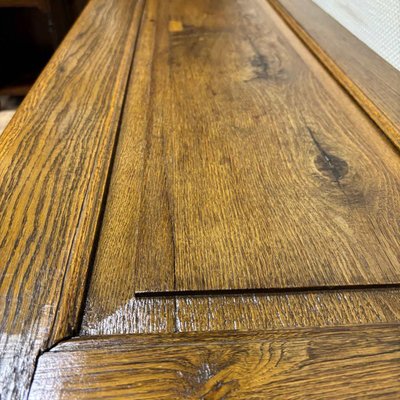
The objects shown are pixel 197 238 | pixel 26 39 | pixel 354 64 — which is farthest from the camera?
pixel 26 39

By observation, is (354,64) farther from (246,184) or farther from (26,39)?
(26,39)

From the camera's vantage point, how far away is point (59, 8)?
1.90 m

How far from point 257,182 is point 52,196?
174 millimetres

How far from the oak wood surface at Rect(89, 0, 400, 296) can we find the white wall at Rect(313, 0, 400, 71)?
0.10 m

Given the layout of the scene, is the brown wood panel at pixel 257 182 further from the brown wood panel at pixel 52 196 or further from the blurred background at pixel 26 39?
the blurred background at pixel 26 39

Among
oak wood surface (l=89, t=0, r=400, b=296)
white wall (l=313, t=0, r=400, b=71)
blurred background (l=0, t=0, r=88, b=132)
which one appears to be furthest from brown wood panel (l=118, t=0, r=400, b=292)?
blurred background (l=0, t=0, r=88, b=132)

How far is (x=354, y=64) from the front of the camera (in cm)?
67

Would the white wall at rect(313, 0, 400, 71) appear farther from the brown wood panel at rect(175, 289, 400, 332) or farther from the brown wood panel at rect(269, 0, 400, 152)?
the brown wood panel at rect(175, 289, 400, 332)

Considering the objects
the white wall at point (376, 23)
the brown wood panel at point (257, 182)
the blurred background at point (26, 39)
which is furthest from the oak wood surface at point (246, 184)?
the blurred background at point (26, 39)

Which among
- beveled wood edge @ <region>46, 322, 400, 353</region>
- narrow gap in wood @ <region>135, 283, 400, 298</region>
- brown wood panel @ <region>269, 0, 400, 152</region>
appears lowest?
brown wood panel @ <region>269, 0, 400, 152</region>

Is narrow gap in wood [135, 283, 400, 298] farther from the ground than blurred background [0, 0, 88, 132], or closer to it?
farther from the ground

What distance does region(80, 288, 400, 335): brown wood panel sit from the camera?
0.97 ft

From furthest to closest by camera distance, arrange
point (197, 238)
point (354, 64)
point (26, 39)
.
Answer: point (26, 39), point (354, 64), point (197, 238)

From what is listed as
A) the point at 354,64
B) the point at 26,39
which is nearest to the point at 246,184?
the point at 354,64
